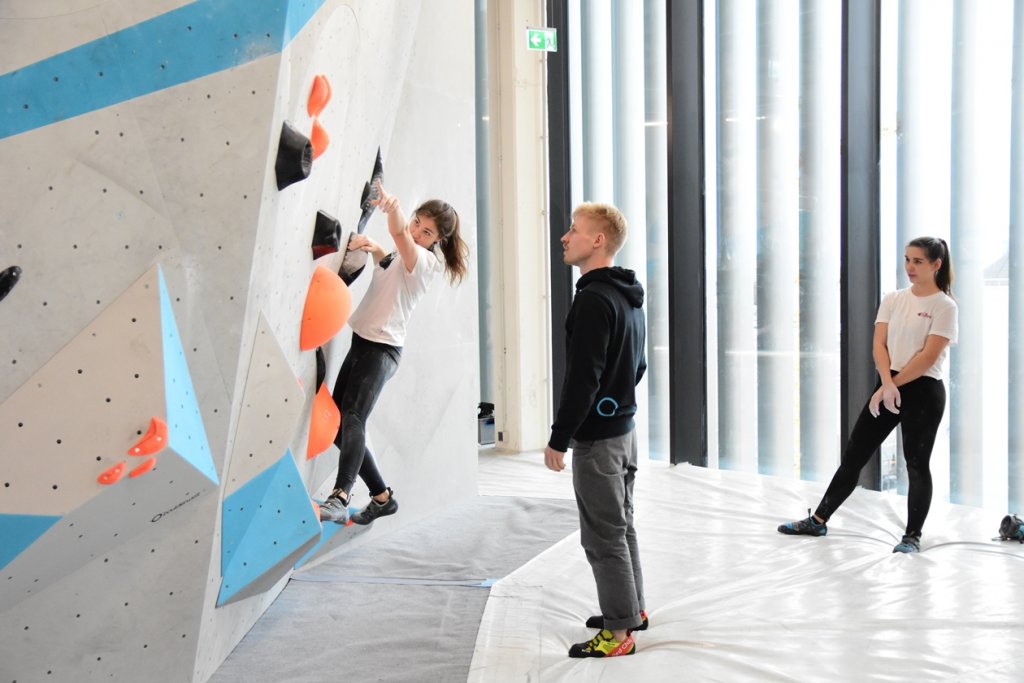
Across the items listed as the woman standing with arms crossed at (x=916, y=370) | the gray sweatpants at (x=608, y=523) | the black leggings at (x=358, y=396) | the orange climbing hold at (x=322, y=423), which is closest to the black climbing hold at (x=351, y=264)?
the black leggings at (x=358, y=396)

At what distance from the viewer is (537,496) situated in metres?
4.93

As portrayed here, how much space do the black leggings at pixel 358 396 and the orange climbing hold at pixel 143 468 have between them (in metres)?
1.23

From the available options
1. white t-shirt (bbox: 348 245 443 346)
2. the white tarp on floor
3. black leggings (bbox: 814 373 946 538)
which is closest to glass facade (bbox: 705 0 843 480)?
the white tarp on floor

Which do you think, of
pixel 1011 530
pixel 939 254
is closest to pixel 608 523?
pixel 939 254

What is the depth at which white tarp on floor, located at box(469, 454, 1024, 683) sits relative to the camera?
263 centimetres

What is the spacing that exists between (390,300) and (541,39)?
2.92 metres

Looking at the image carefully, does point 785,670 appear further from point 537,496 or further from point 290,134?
point 537,496

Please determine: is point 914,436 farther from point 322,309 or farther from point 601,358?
point 322,309

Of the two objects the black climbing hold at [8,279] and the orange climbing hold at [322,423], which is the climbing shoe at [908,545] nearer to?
the orange climbing hold at [322,423]

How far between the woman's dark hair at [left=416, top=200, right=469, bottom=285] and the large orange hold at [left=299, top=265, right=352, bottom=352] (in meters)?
0.64

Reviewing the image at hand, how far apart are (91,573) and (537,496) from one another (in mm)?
3043

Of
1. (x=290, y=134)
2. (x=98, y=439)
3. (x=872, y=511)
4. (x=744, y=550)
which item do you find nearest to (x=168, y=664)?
(x=98, y=439)

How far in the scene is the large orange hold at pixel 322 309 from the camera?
2.84 m

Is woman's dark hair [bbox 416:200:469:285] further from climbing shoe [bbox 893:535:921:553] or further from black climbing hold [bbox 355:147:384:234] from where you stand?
climbing shoe [bbox 893:535:921:553]
